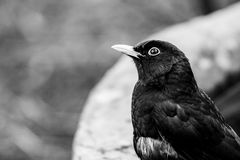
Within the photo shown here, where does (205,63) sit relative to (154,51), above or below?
above

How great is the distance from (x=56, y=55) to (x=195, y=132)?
18.8 feet

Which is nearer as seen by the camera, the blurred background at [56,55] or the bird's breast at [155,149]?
the bird's breast at [155,149]

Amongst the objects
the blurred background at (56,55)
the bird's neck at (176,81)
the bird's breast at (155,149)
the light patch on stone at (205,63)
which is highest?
the blurred background at (56,55)

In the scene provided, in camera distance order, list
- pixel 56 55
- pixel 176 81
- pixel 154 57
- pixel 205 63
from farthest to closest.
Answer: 1. pixel 56 55
2. pixel 205 63
3. pixel 154 57
4. pixel 176 81

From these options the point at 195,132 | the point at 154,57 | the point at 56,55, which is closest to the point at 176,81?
the point at 154,57

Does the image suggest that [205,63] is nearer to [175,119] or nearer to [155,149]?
[175,119]

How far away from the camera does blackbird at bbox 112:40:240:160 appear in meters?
4.51

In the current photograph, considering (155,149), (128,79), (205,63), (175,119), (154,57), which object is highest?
(205,63)

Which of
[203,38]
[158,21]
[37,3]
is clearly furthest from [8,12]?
[203,38]

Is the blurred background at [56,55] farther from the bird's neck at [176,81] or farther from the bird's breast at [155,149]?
the bird's breast at [155,149]

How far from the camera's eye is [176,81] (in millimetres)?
4789

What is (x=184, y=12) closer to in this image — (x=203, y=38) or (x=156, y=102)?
(x=203, y=38)

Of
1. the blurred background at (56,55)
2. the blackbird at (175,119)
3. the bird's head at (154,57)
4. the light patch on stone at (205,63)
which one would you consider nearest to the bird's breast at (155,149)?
the blackbird at (175,119)

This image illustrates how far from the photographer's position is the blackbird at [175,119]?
14.8 ft
